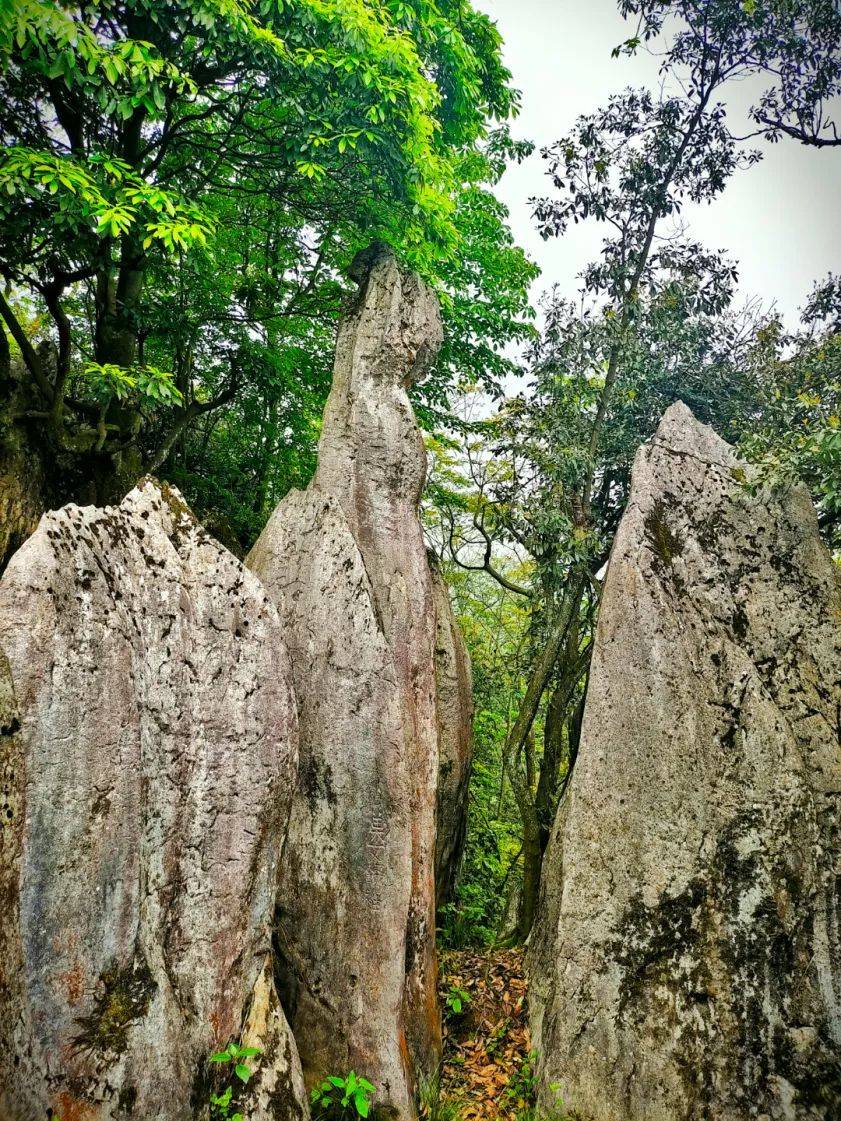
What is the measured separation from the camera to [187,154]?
8992 mm

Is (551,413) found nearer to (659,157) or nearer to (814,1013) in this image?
(659,157)

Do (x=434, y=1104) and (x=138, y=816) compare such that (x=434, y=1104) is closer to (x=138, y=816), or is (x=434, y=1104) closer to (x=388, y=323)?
(x=138, y=816)

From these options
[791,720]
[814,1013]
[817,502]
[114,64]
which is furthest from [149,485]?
[817,502]

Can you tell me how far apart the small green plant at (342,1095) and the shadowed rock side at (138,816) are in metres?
0.39

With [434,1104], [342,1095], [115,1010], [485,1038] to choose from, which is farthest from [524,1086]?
[115,1010]

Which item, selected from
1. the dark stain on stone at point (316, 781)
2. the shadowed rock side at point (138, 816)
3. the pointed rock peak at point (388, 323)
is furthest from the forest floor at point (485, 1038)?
the pointed rock peak at point (388, 323)

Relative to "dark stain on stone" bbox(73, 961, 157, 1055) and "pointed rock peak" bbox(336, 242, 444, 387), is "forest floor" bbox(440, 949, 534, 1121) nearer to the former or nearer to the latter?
"dark stain on stone" bbox(73, 961, 157, 1055)

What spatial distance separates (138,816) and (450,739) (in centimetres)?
440

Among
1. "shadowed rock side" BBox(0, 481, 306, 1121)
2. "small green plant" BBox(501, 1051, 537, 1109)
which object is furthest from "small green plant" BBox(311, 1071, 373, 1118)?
"small green plant" BBox(501, 1051, 537, 1109)

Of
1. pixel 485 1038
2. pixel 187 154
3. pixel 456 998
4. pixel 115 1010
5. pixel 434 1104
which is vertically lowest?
pixel 434 1104

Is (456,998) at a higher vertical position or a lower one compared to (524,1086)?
higher

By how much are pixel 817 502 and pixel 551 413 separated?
3.56m

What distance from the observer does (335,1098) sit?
205 inches

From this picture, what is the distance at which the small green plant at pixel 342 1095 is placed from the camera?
4.95m
